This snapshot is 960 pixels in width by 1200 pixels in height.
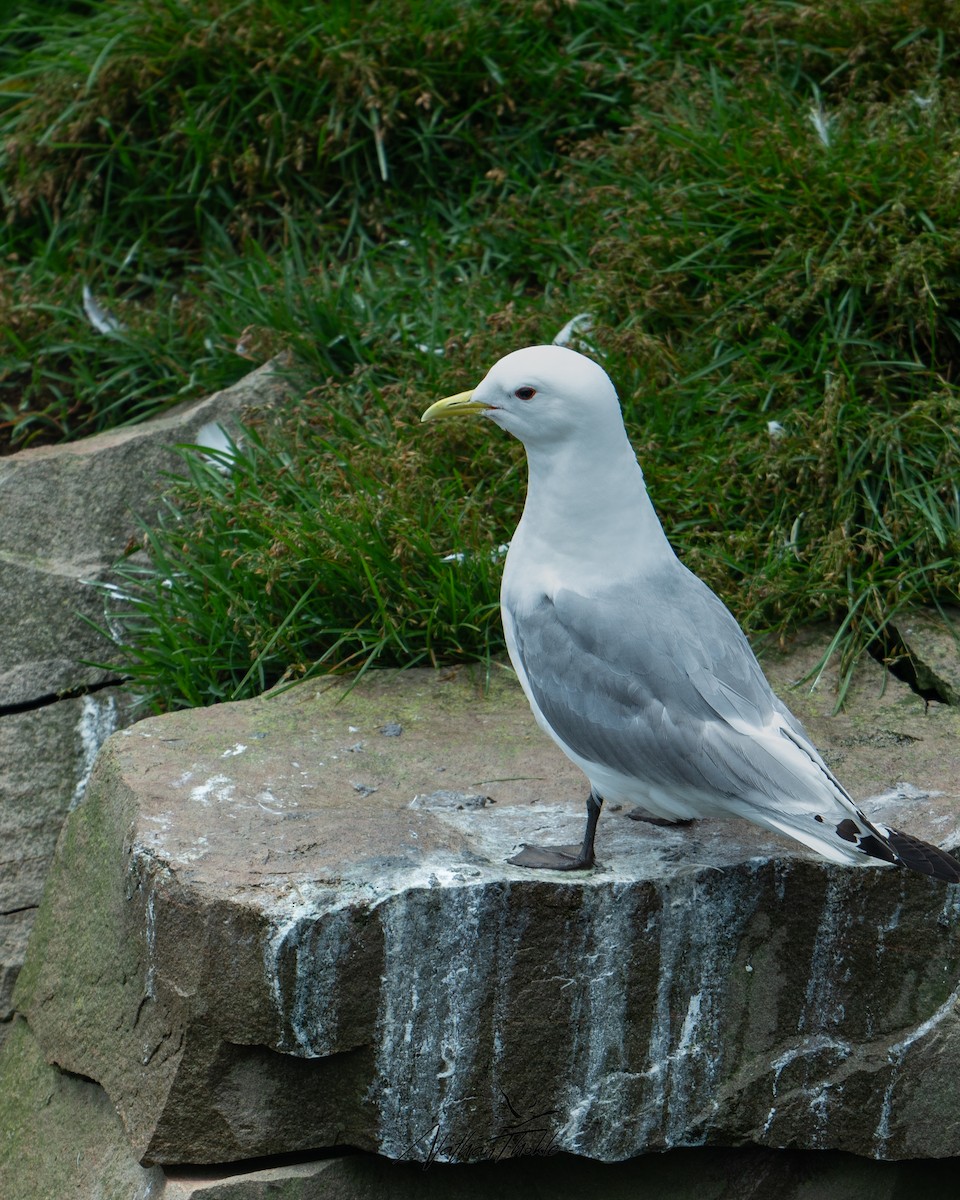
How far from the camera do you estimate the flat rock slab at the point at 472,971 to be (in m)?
2.87

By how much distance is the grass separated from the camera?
396cm

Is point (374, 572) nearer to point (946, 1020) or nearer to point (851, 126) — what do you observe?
point (946, 1020)

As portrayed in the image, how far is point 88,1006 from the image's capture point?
3.24m

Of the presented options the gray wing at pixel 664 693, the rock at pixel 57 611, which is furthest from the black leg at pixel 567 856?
the rock at pixel 57 611

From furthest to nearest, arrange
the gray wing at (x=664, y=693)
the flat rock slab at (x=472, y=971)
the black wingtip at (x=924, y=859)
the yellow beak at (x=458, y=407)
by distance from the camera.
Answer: the yellow beak at (x=458, y=407), the flat rock slab at (x=472, y=971), the gray wing at (x=664, y=693), the black wingtip at (x=924, y=859)

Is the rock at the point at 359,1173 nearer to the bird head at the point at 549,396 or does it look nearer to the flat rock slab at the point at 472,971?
the flat rock slab at the point at 472,971

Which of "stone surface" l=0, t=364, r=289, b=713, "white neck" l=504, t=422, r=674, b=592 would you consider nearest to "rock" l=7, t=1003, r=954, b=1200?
"stone surface" l=0, t=364, r=289, b=713

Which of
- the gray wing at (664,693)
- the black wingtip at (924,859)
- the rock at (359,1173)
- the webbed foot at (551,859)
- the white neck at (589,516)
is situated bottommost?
the rock at (359,1173)

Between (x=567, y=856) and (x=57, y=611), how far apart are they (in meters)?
2.02

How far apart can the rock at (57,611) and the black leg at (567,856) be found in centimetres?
160

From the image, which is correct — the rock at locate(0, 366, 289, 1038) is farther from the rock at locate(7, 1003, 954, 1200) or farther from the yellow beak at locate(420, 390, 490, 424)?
the yellow beak at locate(420, 390, 490, 424)

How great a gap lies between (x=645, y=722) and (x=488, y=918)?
1.65 ft

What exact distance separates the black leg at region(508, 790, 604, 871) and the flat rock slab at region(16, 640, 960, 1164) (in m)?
0.04

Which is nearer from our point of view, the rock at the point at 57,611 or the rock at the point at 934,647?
the rock at the point at 934,647
